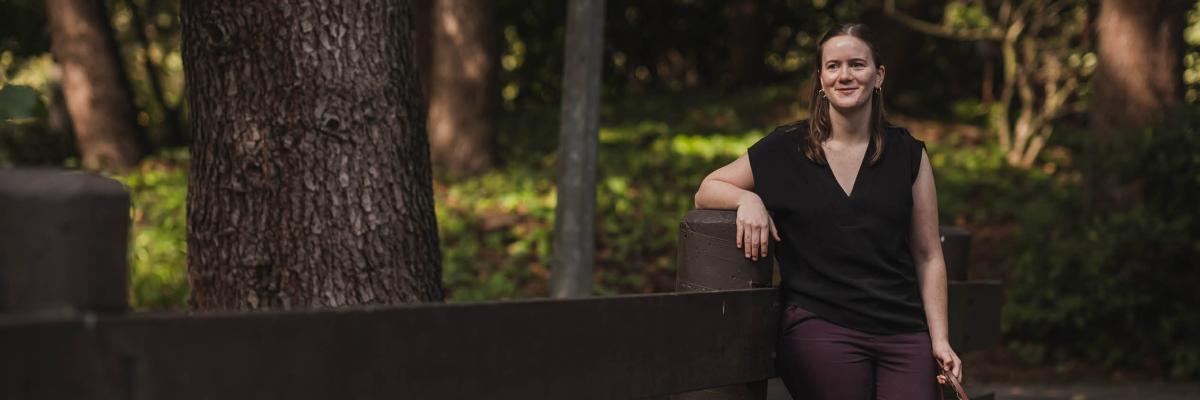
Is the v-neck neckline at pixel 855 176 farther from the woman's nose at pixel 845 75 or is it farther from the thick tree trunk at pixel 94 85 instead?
the thick tree trunk at pixel 94 85

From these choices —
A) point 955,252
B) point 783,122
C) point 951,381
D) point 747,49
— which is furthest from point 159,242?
point 747,49

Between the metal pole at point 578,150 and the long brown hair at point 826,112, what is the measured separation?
424 cm

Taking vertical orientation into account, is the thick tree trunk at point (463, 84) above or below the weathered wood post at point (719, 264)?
above

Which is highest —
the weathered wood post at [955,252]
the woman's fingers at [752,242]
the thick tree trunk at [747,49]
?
the thick tree trunk at [747,49]

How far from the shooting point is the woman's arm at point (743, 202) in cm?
354

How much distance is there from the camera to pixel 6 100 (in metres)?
3.67

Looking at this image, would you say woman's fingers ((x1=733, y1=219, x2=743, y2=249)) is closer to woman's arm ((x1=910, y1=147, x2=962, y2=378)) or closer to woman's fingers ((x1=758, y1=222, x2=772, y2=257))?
woman's fingers ((x1=758, y1=222, x2=772, y2=257))

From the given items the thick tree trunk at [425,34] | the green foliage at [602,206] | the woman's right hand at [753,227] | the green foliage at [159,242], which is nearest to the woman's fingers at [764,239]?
the woman's right hand at [753,227]

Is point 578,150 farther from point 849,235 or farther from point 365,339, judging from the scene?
point 365,339

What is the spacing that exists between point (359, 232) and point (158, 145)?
1844cm

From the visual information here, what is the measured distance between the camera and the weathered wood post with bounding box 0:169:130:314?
1.95m

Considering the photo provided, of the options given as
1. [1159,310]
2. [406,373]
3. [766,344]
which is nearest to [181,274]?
[1159,310]

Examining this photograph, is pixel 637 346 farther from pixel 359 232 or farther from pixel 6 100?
pixel 6 100

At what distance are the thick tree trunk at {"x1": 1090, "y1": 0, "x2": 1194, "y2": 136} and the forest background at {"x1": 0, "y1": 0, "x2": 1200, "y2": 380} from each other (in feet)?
0.09
